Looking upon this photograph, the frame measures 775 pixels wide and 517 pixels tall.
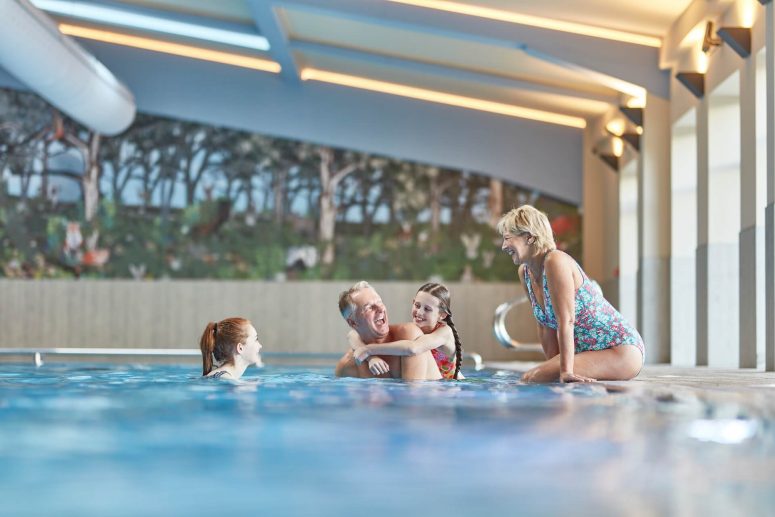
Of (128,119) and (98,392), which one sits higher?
(128,119)

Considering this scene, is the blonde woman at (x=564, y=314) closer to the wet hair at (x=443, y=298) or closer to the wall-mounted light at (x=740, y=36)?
the wet hair at (x=443, y=298)

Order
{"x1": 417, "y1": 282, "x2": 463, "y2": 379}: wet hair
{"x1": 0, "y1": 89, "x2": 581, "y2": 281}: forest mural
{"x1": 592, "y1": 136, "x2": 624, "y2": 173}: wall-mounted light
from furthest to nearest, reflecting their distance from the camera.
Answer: {"x1": 0, "y1": 89, "x2": 581, "y2": 281}: forest mural
{"x1": 592, "y1": 136, "x2": 624, "y2": 173}: wall-mounted light
{"x1": 417, "y1": 282, "x2": 463, "y2": 379}: wet hair

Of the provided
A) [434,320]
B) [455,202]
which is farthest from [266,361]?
[434,320]

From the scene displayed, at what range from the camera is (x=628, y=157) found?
14172mm

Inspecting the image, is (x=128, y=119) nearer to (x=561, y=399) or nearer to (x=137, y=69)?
(x=137, y=69)

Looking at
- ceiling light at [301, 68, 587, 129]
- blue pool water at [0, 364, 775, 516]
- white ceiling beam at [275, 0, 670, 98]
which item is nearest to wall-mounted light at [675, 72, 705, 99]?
white ceiling beam at [275, 0, 670, 98]

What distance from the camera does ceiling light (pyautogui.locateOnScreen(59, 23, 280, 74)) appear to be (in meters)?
15.4

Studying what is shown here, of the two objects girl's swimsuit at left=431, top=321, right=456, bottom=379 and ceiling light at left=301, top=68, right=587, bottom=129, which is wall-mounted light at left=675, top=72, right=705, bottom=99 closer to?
ceiling light at left=301, top=68, right=587, bottom=129

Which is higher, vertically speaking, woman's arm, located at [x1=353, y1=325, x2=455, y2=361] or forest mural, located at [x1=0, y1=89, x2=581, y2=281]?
forest mural, located at [x1=0, y1=89, x2=581, y2=281]

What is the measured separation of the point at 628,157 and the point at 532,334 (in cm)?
336

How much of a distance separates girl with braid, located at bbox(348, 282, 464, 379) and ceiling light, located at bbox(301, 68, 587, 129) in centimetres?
964

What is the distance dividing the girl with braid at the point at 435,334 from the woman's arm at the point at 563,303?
0.86 m

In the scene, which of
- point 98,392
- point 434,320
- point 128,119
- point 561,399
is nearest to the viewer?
point 561,399

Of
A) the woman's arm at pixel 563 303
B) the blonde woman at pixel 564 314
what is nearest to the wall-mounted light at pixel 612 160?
the blonde woman at pixel 564 314
